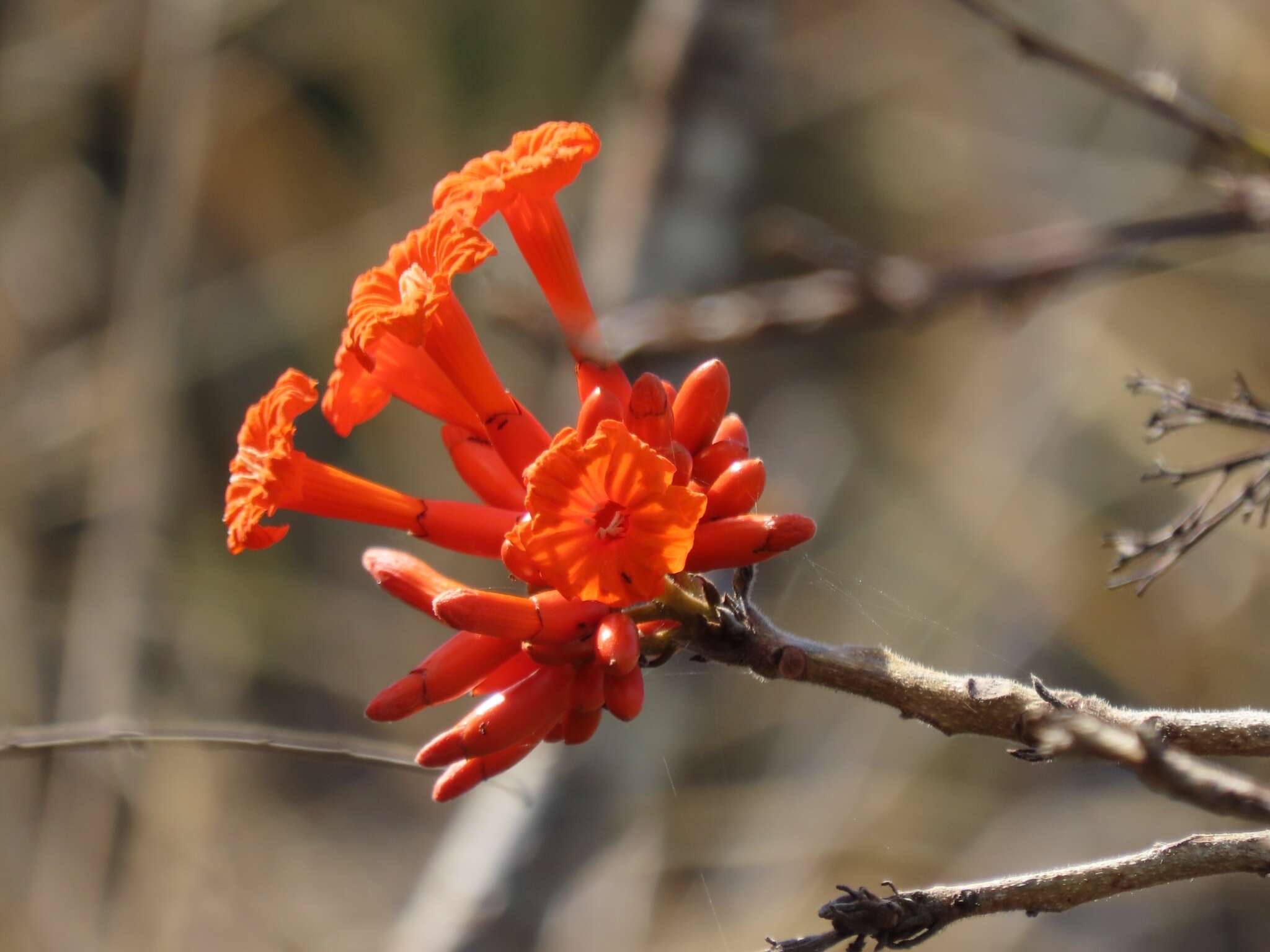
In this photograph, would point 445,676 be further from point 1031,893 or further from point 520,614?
point 1031,893

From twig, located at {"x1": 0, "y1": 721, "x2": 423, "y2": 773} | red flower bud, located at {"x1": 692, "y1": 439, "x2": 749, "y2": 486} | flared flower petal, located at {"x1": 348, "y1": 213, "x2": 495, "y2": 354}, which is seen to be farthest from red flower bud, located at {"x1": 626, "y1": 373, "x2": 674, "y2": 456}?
twig, located at {"x1": 0, "y1": 721, "x2": 423, "y2": 773}

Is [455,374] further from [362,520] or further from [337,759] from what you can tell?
[337,759]

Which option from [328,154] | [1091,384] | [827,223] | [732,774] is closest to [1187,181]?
[1091,384]

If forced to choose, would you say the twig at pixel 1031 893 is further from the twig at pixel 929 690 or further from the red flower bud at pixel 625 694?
the red flower bud at pixel 625 694

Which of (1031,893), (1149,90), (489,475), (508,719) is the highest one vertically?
(1149,90)

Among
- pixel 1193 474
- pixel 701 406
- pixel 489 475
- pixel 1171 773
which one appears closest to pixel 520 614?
pixel 489 475

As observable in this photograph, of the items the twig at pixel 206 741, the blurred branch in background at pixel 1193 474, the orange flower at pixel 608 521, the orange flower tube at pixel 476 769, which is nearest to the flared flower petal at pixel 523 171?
the orange flower at pixel 608 521

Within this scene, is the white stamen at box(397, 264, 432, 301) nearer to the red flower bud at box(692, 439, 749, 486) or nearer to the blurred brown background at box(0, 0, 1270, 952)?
the red flower bud at box(692, 439, 749, 486)
